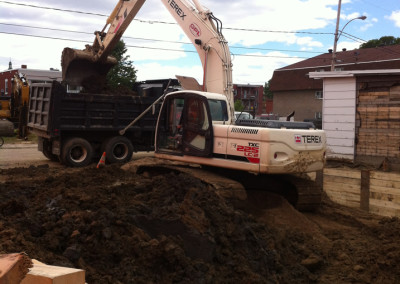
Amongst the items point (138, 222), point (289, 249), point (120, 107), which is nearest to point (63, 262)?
point (138, 222)

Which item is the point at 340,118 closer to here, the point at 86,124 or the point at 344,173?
the point at 344,173

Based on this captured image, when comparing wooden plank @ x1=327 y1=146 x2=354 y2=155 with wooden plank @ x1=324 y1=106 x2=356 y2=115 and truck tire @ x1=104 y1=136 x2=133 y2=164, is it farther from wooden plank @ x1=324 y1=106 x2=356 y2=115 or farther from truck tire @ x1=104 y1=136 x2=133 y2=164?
truck tire @ x1=104 y1=136 x2=133 y2=164

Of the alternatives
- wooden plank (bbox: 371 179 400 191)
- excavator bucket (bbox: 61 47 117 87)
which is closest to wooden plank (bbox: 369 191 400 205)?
wooden plank (bbox: 371 179 400 191)

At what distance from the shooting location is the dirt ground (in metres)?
4.33

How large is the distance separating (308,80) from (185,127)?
43.0 meters

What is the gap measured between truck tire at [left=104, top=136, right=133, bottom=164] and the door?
4635 mm

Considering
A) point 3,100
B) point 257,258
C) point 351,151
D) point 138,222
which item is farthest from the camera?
point 3,100

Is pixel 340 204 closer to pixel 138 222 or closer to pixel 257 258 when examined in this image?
pixel 257 258

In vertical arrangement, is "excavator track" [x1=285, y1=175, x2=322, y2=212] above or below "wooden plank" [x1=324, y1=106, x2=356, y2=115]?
below

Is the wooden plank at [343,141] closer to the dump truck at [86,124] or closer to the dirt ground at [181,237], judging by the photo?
the dirt ground at [181,237]

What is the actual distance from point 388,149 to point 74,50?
30.1 ft

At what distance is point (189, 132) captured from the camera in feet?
28.5

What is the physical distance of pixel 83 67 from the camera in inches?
551

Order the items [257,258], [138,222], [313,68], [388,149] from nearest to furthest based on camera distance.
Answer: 1. [138,222]
2. [257,258]
3. [388,149]
4. [313,68]
